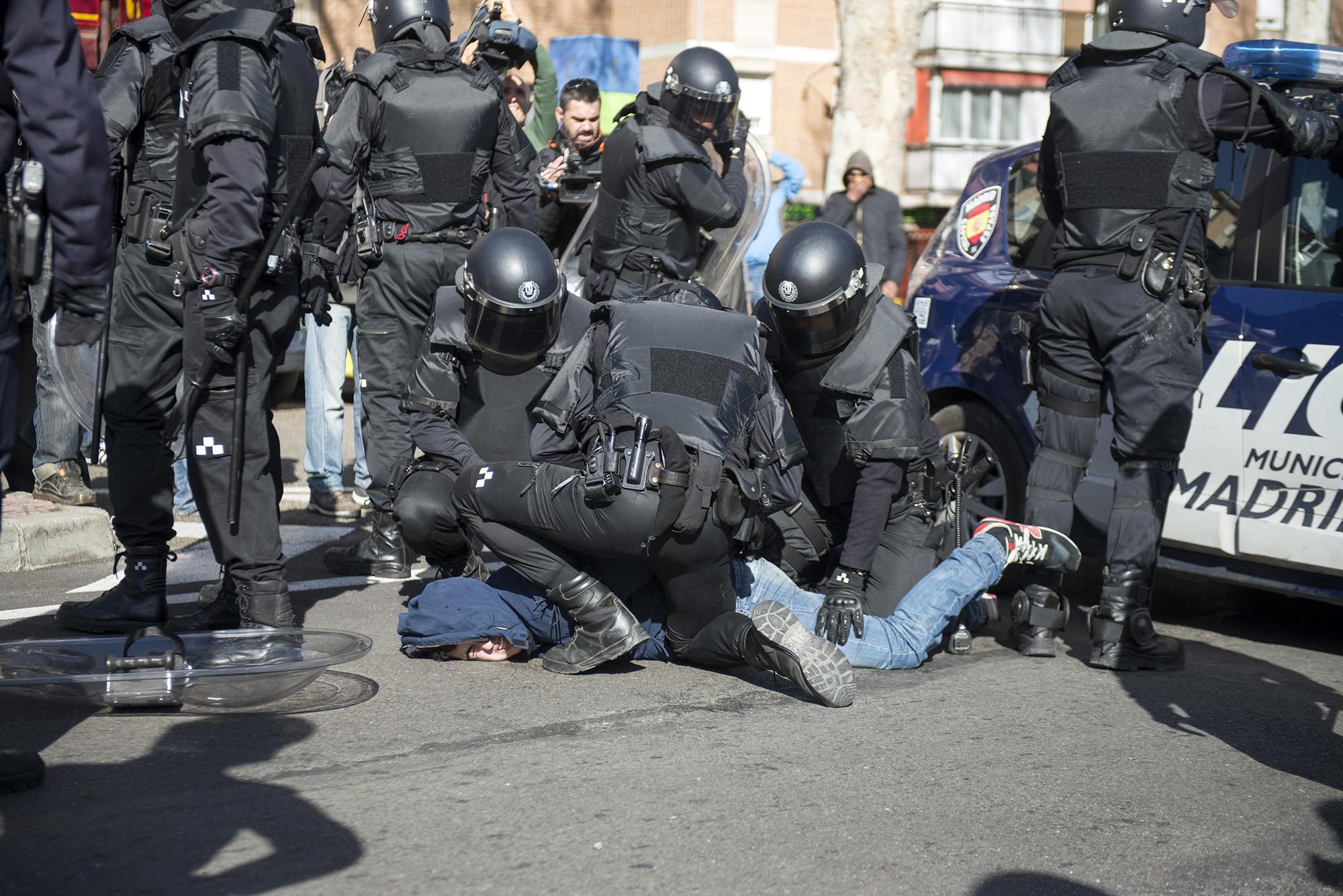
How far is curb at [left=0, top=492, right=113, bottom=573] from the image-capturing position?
6156 mm

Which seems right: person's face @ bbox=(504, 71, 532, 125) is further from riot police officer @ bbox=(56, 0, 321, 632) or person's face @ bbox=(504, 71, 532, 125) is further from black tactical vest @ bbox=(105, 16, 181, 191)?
black tactical vest @ bbox=(105, 16, 181, 191)

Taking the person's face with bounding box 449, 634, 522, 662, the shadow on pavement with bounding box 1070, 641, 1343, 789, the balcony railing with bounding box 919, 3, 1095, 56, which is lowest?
the shadow on pavement with bounding box 1070, 641, 1343, 789

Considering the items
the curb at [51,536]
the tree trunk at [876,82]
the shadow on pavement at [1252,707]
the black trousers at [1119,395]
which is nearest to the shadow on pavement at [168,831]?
the shadow on pavement at [1252,707]

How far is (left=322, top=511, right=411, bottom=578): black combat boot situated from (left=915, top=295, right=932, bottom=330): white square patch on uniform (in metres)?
2.52

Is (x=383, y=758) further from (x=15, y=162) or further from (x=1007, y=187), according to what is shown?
(x=1007, y=187)

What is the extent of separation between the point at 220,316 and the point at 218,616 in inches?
44.1

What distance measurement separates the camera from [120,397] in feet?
16.0

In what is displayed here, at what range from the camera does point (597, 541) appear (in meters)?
4.51

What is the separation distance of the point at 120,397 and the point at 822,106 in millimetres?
32842

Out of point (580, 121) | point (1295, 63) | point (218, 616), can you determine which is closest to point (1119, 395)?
point (1295, 63)

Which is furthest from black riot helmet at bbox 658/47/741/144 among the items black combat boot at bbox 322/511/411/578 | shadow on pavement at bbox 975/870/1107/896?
shadow on pavement at bbox 975/870/1107/896

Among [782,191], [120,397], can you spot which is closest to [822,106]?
[782,191]

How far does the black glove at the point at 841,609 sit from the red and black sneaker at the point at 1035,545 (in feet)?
2.02

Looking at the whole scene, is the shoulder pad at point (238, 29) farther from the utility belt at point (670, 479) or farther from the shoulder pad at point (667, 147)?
the shoulder pad at point (667, 147)
